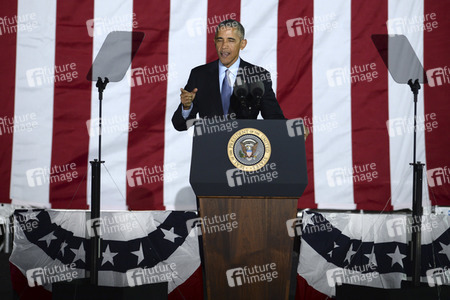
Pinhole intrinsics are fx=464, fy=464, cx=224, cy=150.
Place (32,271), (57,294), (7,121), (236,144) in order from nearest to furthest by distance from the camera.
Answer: (236,144), (57,294), (32,271), (7,121)

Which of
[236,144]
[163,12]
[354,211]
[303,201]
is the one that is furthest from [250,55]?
[236,144]

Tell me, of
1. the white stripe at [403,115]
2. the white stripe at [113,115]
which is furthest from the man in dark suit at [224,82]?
the white stripe at [403,115]

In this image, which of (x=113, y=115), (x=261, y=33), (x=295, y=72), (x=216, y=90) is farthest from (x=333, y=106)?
(x=113, y=115)

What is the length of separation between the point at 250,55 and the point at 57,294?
2.02 metres

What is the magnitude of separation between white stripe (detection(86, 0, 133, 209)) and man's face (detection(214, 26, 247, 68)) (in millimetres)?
1174

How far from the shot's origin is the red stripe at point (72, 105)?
10.6 feet

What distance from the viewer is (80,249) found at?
298 centimetres

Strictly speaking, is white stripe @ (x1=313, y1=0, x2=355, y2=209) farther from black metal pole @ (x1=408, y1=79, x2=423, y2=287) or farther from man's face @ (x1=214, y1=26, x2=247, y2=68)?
man's face @ (x1=214, y1=26, x2=247, y2=68)

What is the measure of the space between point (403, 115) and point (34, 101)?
2.65 metres

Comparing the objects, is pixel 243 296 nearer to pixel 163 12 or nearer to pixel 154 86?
pixel 154 86

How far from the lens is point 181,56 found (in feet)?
11.1

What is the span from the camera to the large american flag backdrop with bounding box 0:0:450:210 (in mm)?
3271

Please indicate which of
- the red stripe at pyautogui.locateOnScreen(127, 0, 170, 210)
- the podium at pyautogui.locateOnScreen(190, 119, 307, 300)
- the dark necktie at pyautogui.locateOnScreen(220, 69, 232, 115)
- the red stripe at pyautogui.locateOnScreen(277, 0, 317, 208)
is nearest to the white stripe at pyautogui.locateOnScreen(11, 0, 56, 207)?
the red stripe at pyautogui.locateOnScreen(127, 0, 170, 210)

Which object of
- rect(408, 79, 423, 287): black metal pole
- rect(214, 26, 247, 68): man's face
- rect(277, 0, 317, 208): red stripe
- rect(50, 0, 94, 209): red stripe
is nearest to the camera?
rect(214, 26, 247, 68): man's face
